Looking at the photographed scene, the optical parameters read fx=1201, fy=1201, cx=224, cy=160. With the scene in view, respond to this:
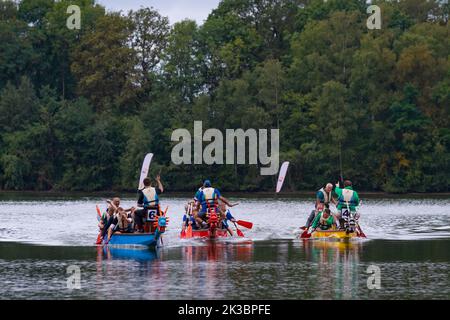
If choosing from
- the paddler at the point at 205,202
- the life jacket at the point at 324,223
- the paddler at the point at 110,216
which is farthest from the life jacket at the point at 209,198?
the paddler at the point at 110,216

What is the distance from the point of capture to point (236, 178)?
98062 millimetres

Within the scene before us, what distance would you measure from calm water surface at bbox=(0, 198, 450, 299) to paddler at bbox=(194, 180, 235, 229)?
1139 millimetres

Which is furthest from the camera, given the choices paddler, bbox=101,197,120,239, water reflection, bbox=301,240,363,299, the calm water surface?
paddler, bbox=101,197,120,239

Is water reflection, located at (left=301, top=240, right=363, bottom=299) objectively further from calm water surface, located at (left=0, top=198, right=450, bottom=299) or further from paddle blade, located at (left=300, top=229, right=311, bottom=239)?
paddle blade, located at (left=300, top=229, right=311, bottom=239)

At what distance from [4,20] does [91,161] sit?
1820cm

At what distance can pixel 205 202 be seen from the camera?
133 ft

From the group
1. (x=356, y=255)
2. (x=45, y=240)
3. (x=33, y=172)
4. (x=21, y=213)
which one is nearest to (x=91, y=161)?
(x=33, y=172)

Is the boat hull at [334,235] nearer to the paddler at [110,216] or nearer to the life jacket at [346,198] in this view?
the life jacket at [346,198]

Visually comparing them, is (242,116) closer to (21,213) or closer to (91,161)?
(91,161)

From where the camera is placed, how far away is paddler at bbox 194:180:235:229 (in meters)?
40.3

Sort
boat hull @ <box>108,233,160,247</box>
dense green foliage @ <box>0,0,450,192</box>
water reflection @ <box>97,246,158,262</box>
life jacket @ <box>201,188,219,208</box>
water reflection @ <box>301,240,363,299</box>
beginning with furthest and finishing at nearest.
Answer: dense green foliage @ <box>0,0,450,192</box>, life jacket @ <box>201,188,219,208</box>, boat hull @ <box>108,233,160,247</box>, water reflection @ <box>97,246,158,262</box>, water reflection @ <box>301,240,363,299</box>

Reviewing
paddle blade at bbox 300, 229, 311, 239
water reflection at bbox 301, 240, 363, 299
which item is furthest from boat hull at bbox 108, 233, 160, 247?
paddle blade at bbox 300, 229, 311, 239

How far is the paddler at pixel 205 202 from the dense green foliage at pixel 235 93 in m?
54.7
